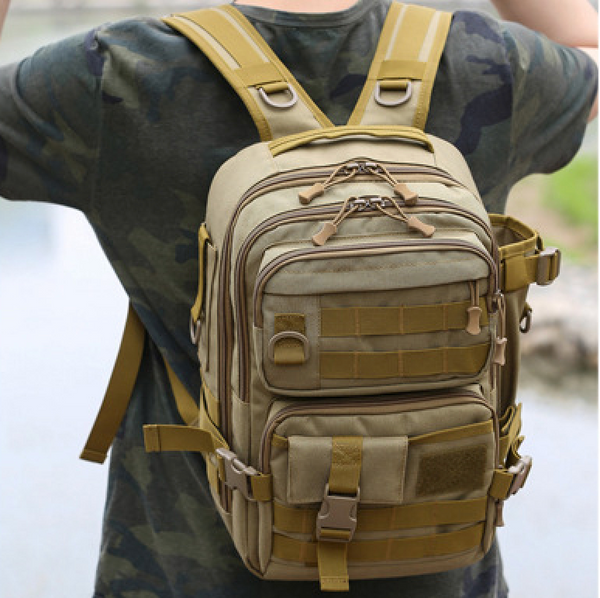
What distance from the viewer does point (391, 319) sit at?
1.08 m

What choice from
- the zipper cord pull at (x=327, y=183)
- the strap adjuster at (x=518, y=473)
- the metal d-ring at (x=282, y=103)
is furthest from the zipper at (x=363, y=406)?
the metal d-ring at (x=282, y=103)

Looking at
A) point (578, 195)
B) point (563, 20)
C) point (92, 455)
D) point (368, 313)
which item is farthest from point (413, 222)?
point (578, 195)

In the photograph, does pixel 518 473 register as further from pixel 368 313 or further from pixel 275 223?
pixel 275 223

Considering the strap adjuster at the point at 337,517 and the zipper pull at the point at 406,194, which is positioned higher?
the zipper pull at the point at 406,194

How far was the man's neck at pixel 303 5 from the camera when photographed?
3.84 ft

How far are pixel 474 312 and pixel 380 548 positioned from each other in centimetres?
28

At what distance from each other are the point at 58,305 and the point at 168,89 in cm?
320

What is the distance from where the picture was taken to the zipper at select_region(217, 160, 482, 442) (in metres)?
1.10

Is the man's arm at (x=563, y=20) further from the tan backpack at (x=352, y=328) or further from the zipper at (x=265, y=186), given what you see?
the zipper at (x=265, y=186)

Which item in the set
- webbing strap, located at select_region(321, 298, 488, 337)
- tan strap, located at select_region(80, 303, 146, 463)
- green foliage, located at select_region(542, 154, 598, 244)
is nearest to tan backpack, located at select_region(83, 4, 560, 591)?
webbing strap, located at select_region(321, 298, 488, 337)

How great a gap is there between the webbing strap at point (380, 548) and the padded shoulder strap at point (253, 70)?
17.2 inches

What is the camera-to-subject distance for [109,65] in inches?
44.8

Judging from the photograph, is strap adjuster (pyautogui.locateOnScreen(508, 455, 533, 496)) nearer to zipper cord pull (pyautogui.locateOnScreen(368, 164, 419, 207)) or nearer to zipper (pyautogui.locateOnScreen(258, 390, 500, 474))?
zipper (pyautogui.locateOnScreen(258, 390, 500, 474))

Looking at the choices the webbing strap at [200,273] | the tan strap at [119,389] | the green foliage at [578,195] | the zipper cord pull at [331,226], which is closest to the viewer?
the zipper cord pull at [331,226]
